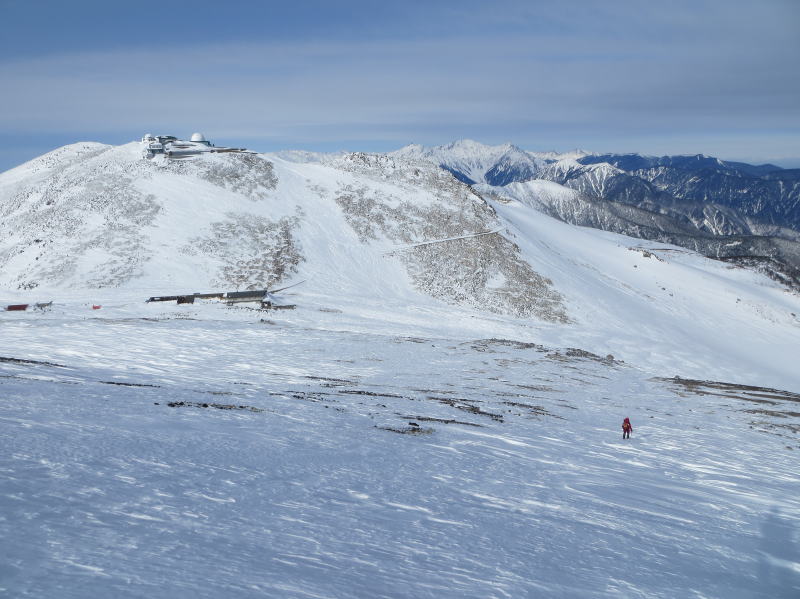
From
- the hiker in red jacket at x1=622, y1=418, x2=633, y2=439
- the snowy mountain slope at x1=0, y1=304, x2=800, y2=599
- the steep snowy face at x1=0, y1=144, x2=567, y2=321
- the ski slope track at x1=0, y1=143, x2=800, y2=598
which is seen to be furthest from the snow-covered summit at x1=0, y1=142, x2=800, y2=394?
the snowy mountain slope at x1=0, y1=304, x2=800, y2=599

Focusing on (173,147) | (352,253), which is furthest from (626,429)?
(173,147)

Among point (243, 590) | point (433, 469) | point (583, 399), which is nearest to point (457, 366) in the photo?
point (583, 399)

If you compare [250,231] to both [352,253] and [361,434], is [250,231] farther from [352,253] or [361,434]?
[361,434]

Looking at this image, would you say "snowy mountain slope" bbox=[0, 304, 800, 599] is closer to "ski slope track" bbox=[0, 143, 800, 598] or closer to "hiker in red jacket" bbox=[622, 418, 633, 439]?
"ski slope track" bbox=[0, 143, 800, 598]

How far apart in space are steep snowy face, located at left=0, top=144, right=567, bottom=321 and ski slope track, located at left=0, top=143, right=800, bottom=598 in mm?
528

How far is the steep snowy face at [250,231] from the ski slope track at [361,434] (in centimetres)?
53

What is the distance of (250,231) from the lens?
64312 millimetres

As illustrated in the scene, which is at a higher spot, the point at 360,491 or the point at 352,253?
the point at 352,253

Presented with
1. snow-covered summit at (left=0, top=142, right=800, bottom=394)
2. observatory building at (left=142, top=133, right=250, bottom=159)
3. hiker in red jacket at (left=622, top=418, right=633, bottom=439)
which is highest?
observatory building at (left=142, top=133, right=250, bottom=159)

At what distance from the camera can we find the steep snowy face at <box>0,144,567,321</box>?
5497 centimetres

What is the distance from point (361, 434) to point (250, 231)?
54615 mm

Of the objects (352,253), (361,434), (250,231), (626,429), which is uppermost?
(250,231)

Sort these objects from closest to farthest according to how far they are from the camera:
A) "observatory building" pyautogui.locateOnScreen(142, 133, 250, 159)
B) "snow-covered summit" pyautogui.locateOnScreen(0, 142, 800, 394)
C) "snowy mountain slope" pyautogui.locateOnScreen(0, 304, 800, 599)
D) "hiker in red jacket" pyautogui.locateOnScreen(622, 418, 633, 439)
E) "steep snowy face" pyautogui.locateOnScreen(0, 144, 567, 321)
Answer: "snowy mountain slope" pyautogui.locateOnScreen(0, 304, 800, 599)
"hiker in red jacket" pyautogui.locateOnScreen(622, 418, 633, 439)
"snow-covered summit" pyautogui.locateOnScreen(0, 142, 800, 394)
"steep snowy face" pyautogui.locateOnScreen(0, 144, 567, 321)
"observatory building" pyautogui.locateOnScreen(142, 133, 250, 159)

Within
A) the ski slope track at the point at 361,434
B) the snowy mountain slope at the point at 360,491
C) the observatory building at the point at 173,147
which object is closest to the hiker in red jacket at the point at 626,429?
the snowy mountain slope at the point at 360,491
